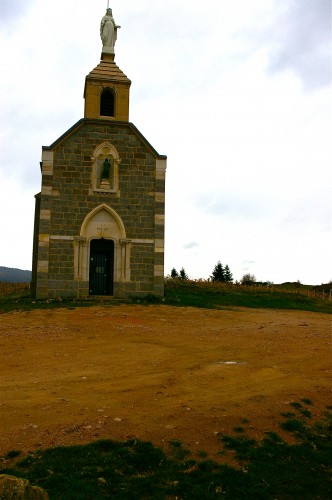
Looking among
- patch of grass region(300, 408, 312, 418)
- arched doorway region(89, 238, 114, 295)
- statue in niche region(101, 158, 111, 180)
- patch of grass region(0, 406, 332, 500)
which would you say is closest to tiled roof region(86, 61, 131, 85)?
statue in niche region(101, 158, 111, 180)

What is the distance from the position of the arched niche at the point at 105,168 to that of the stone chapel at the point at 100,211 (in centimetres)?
5

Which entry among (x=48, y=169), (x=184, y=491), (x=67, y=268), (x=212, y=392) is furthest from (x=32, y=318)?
(x=184, y=491)

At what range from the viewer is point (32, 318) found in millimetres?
16953

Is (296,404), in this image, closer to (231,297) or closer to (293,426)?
(293,426)

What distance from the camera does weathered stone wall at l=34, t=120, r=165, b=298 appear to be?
21.9m

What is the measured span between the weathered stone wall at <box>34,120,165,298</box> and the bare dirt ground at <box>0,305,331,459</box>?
4.86 m

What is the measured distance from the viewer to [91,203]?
22531mm

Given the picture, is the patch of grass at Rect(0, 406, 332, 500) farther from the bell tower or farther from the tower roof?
the tower roof

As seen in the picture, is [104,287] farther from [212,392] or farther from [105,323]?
[212,392]

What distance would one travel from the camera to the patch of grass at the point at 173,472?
→ 19.4 feet

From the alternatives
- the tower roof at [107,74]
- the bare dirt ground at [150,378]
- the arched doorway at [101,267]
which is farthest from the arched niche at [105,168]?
the bare dirt ground at [150,378]

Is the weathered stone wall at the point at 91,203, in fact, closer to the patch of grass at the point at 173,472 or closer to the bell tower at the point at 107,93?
the bell tower at the point at 107,93

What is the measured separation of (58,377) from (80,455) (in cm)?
348

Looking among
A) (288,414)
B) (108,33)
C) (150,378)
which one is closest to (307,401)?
(288,414)
